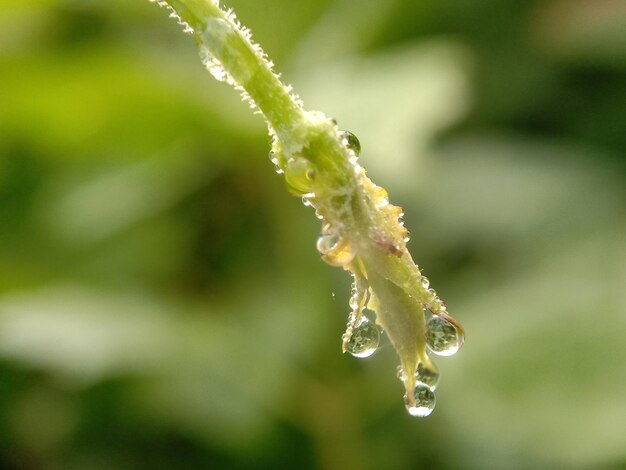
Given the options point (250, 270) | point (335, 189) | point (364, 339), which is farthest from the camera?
point (250, 270)

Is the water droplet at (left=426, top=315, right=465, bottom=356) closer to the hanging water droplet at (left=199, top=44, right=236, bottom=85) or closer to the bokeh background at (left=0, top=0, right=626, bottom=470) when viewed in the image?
the hanging water droplet at (left=199, top=44, right=236, bottom=85)

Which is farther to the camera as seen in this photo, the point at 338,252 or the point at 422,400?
the point at 422,400

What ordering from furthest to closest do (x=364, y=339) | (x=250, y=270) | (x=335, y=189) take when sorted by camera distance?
1. (x=250, y=270)
2. (x=364, y=339)
3. (x=335, y=189)

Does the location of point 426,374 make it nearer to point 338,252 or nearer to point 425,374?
point 425,374

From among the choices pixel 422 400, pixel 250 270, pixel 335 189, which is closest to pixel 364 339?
pixel 422 400

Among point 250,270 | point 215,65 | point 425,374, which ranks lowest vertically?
point 425,374

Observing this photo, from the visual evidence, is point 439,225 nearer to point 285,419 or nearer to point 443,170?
point 443,170

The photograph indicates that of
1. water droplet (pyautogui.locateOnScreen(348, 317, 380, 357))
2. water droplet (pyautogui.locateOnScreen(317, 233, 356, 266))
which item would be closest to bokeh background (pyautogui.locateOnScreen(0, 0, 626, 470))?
water droplet (pyautogui.locateOnScreen(348, 317, 380, 357))
